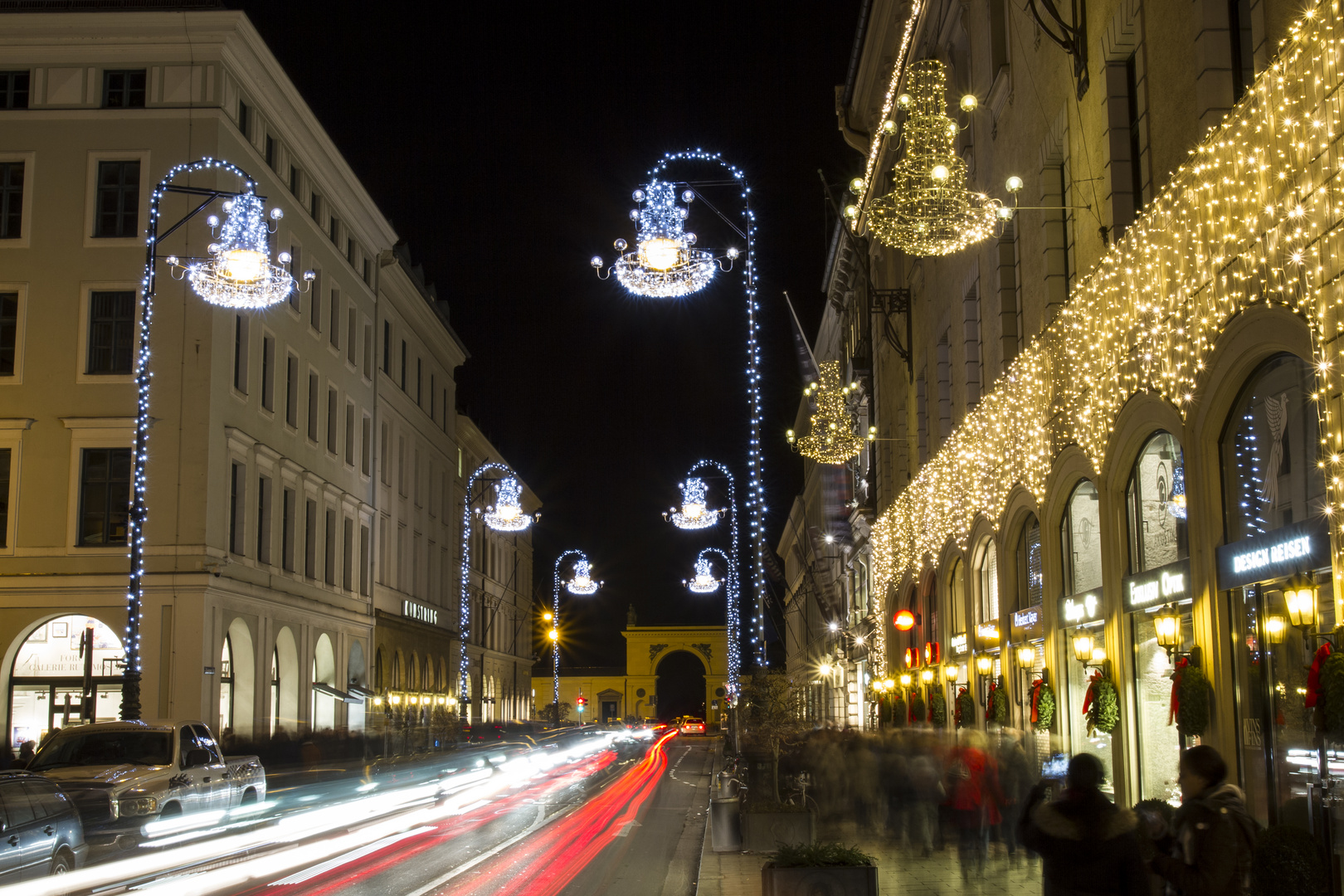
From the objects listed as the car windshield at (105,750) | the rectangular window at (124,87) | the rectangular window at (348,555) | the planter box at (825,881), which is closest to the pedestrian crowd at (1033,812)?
the planter box at (825,881)

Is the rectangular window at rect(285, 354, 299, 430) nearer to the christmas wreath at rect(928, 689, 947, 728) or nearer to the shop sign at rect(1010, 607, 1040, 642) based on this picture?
the christmas wreath at rect(928, 689, 947, 728)

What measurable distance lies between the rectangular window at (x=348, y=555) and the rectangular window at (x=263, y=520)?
9431 millimetres

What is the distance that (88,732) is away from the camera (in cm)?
1956

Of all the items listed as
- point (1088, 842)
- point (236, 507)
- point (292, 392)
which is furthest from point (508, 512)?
point (1088, 842)

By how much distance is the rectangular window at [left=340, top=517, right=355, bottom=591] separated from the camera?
51.5 meters

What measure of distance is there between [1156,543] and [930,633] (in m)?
16.4

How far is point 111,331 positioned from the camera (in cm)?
3631

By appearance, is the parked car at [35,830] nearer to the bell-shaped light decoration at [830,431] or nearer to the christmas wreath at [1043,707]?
the christmas wreath at [1043,707]

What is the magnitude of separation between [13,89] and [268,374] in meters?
10.6

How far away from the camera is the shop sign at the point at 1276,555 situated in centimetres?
1088

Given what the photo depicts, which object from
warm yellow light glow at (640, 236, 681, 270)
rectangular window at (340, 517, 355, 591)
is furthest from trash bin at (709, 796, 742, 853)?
rectangular window at (340, 517, 355, 591)

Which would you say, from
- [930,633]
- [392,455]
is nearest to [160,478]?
[930,633]

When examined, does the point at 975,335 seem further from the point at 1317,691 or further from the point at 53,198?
the point at 53,198

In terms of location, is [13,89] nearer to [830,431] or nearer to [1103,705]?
[830,431]
